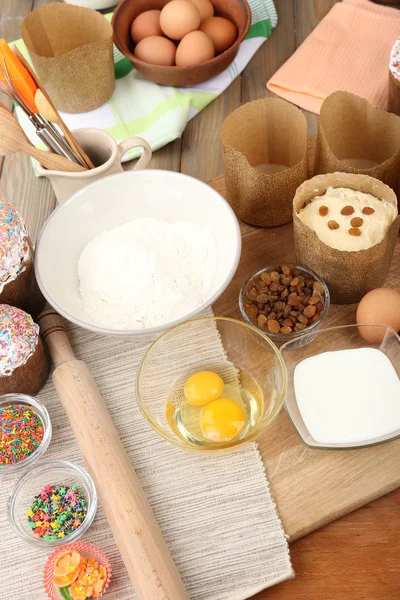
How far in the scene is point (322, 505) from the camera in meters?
0.99

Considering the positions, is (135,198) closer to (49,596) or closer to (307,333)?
(307,333)

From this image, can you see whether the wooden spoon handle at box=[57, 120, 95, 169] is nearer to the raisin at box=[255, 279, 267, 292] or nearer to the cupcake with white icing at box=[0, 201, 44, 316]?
the cupcake with white icing at box=[0, 201, 44, 316]

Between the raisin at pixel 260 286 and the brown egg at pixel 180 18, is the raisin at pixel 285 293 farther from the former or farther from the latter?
the brown egg at pixel 180 18

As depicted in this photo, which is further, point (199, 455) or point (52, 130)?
point (52, 130)

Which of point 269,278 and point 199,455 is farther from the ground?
point 269,278

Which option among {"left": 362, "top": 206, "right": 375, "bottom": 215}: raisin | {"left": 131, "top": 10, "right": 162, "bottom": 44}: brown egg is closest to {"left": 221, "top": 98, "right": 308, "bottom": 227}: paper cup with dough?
{"left": 362, "top": 206, "right": 375, "bottom": 215}: raisin

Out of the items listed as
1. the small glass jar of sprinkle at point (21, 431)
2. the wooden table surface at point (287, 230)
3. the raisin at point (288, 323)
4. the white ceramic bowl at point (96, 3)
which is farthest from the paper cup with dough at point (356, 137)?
the white ceramic bowl at point (96, 3)

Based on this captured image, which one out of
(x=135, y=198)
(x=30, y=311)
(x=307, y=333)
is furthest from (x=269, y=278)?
(x=30, y=311)

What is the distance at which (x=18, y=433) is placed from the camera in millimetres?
1071

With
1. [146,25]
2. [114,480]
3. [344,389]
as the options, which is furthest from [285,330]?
[146,25]

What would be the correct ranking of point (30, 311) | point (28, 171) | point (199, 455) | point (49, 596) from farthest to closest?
point (28, 171), point (30, 311), point (199, 455), point (49, 596)

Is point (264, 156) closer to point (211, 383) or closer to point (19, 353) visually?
point (211, 383)

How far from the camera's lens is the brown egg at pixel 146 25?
5.23 feet

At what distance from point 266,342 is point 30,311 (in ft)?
1.33
